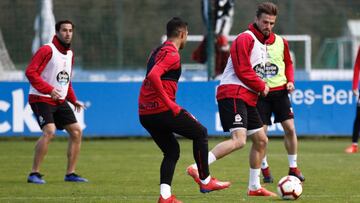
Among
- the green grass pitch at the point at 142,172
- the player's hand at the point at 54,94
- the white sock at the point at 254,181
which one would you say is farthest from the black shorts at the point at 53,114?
the white sock at the point at 254,181

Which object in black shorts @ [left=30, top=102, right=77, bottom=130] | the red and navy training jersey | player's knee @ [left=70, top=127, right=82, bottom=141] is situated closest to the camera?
the red and navy training jersey

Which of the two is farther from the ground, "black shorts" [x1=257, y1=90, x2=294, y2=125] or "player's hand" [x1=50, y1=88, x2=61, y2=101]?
"player's hand" [x1=50, y1=88, x2=61, y2=101]

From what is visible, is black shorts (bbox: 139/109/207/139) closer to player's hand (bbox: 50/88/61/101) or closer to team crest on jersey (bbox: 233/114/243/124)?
team crest on jersey (bbox: 233/114/243/124)

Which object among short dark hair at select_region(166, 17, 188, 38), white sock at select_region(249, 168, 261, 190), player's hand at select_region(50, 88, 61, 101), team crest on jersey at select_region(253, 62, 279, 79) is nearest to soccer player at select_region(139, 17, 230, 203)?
short dark hair at select_region(166, 17, 188, 38)

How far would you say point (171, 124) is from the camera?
36.1 feet

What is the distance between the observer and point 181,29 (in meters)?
11.1

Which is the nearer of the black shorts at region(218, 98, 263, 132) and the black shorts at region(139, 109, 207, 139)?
the black shorts at region(139, 109, 207, 139)

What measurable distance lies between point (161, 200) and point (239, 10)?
19.7 m

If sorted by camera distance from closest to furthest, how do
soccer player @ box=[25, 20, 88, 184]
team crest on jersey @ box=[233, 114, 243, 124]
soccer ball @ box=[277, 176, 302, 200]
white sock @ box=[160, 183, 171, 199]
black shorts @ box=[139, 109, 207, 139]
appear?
1. white sock @ box=[160, 183, 171, 199]
2. black shorts @ box=[139, 109, 207, 139]
3. soccer ball @ box=[277, 176, 302, 200]
4. team crest on jersey @ box=[233, 114, 243, 124]
5. soccer player @ box=[25, 20, 88, 184]

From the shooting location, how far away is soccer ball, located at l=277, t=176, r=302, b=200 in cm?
1148

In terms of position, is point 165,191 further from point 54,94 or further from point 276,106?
point 54,94

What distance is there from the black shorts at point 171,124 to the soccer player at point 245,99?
89cm

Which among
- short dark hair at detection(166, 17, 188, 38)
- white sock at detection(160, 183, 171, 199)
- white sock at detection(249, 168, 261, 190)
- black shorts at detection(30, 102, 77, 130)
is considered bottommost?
white sock at detection(249, 168, 261, 190)

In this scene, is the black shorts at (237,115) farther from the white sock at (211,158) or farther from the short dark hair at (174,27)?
the short dark hair at (174,27)
